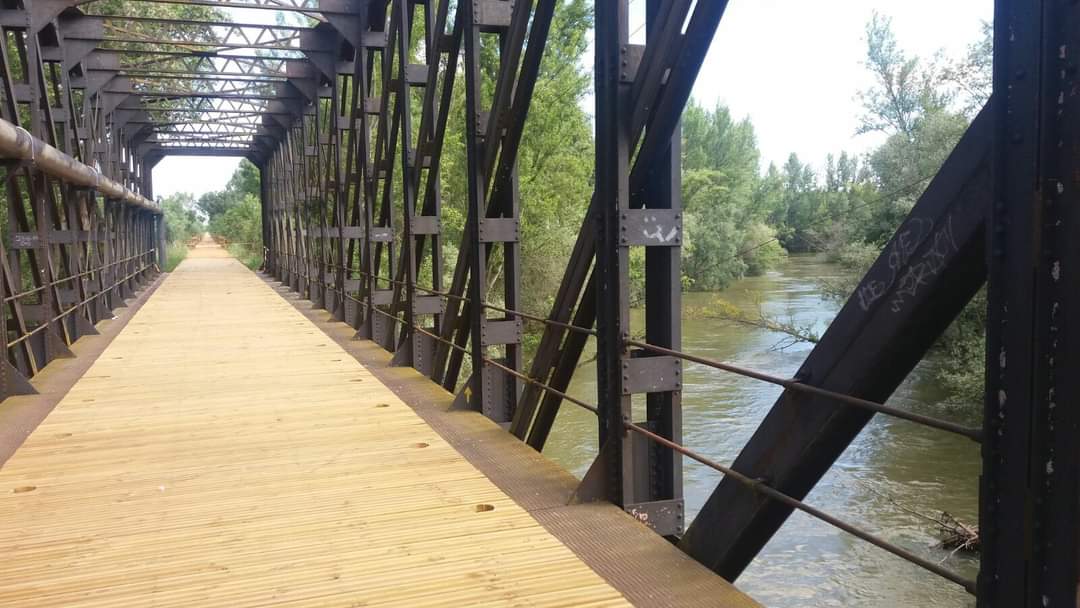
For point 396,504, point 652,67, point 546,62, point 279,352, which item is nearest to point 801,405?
point 652,67

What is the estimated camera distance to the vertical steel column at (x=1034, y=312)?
6.50 ft

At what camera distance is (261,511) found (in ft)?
14.9

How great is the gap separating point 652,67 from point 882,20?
18781mm

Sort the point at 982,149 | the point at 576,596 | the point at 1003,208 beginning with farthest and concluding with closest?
the point at 576,596 < the point at 982,149 < the point at 1003,208

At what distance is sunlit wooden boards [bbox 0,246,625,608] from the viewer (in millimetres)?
3506

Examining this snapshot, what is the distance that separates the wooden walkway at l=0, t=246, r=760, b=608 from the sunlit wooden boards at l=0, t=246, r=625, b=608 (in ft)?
0.04

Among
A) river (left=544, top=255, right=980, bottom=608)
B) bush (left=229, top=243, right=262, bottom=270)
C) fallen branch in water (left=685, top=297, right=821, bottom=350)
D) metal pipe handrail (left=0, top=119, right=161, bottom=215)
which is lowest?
river (left=544, top=255, right=980, bottom=608)

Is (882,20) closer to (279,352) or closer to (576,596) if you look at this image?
(279,352)

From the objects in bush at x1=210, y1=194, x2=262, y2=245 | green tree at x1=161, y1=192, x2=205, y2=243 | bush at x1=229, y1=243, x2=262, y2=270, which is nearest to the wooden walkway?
bush at x1=229, y1=243, x2=262, y2=270

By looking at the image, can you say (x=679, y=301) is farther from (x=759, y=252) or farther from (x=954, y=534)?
(x=759, y=252)

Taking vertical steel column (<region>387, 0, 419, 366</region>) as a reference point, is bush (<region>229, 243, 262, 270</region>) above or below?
below

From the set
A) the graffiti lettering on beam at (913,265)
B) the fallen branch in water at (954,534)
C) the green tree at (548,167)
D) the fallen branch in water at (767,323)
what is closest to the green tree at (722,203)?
the fallen branch in water at (767,323)

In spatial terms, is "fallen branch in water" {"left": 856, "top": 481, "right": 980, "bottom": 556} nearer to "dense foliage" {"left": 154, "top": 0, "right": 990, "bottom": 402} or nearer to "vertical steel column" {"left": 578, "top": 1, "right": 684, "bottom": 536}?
"dense foliage" {"left": 154, "top": 0, "right": 990, "bottom": 402}

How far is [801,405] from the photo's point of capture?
9.96 feet
